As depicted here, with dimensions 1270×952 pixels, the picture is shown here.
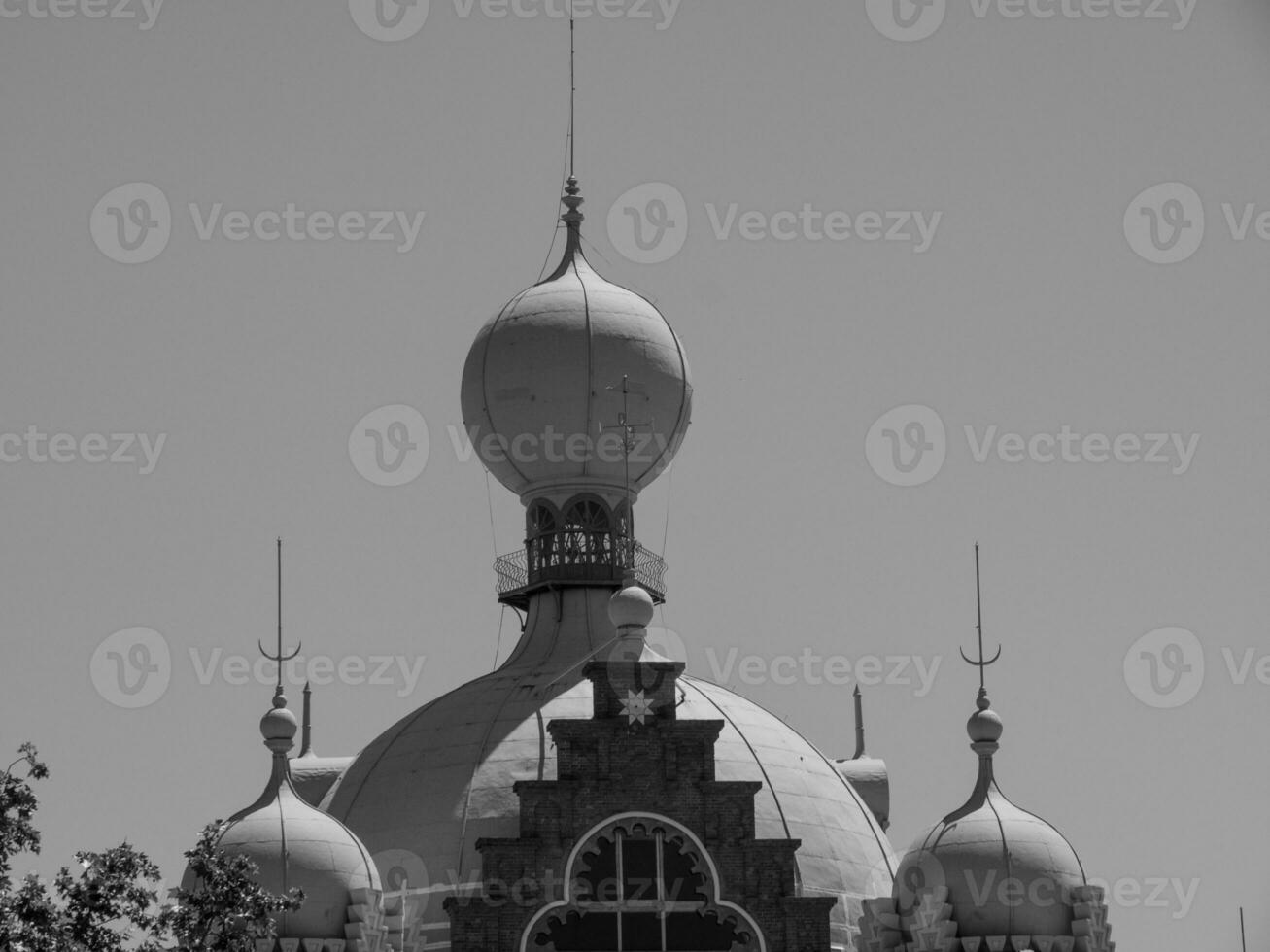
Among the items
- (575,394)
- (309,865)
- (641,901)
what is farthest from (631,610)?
(575,394)

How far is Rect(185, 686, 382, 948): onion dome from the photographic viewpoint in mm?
92250

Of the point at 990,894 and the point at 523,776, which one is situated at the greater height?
the point at 523,776

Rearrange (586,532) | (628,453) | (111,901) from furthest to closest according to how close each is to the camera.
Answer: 1. (586,532)
2. (628,453)
3. (111,901)

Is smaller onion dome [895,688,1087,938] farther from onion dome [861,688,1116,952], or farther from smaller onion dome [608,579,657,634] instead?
smaller onion dome [608,579,657,634]

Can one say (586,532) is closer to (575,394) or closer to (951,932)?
(575,394)

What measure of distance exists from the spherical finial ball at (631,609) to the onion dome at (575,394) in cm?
1216

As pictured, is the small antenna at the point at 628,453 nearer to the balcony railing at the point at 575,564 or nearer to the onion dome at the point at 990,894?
the balcony railing at the point at 575,564

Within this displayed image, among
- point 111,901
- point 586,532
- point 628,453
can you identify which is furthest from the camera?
point 586,532

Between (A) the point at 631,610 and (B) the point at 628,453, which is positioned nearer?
(A) the point at 631,610

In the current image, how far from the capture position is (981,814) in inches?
3767

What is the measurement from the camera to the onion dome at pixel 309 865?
9225cm

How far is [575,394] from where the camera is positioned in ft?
348

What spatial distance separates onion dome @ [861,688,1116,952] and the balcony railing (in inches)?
534

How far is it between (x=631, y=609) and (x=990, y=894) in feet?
33.6
